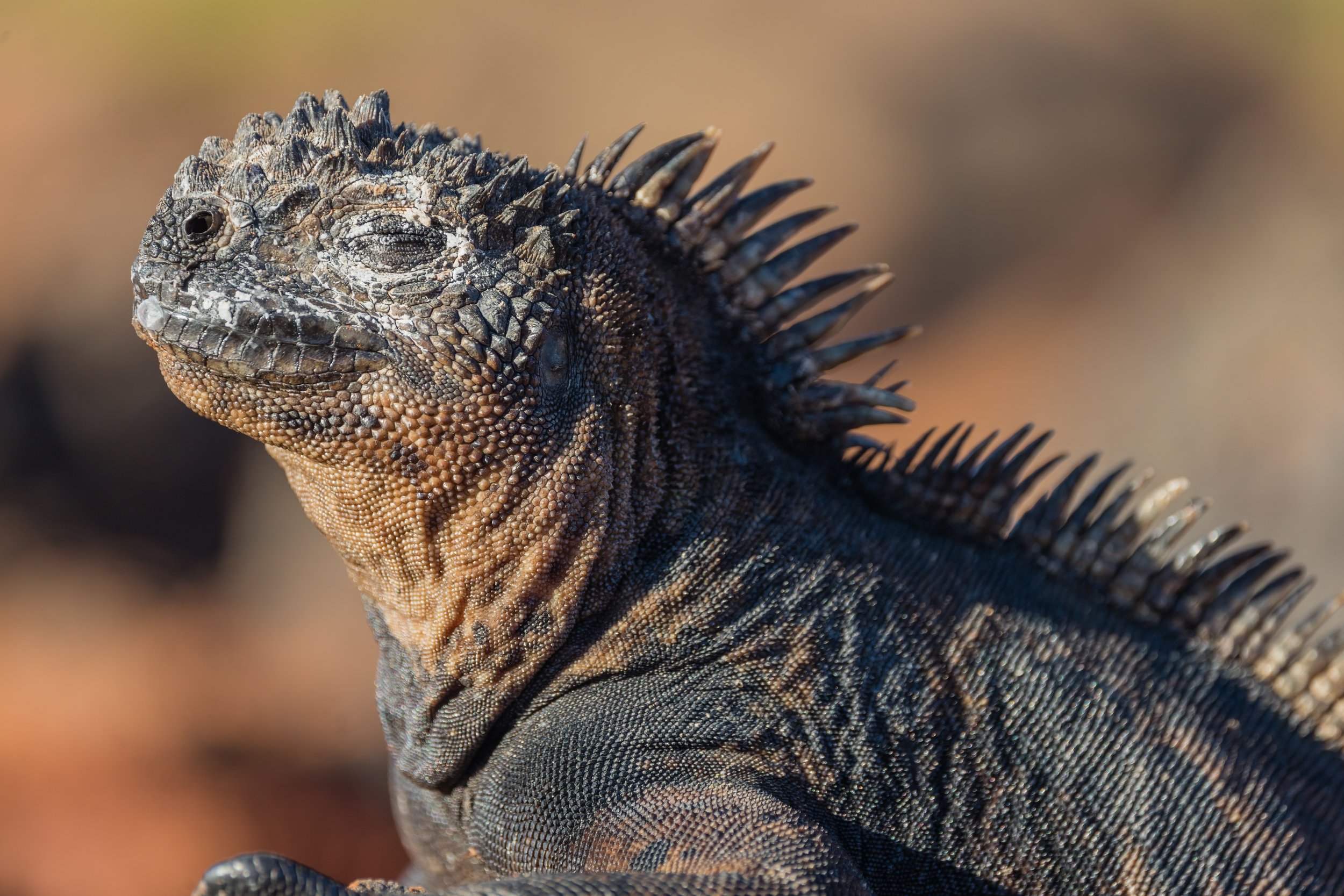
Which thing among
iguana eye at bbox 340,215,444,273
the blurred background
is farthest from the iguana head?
the blurred background

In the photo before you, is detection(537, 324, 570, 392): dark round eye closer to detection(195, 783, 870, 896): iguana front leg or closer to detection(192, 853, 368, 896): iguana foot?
detection(195, 783, 870, 896): iguana front leg

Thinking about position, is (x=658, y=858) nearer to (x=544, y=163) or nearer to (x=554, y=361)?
(x=554, y=361)

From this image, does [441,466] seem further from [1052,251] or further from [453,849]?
[1052,251]

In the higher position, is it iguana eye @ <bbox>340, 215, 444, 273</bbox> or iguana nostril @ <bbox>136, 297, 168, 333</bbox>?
iguana eye @ <bbox>340, 215, 444, 273</bbox>

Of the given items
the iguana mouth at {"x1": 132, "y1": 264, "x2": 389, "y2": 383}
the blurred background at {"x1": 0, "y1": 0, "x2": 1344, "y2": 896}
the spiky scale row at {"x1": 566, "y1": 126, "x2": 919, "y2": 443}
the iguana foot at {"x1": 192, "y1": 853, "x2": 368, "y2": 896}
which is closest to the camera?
the iguana foot at {"x1": 192, "y1": 853, "x2": 368, "y2": 896}

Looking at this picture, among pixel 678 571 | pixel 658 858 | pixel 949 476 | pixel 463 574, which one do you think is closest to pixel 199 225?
pixel 463 574

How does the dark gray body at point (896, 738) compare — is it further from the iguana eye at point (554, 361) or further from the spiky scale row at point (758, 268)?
the iguana eye at point (554, 361)

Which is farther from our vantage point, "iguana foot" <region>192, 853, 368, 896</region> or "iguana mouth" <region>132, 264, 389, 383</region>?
"iguana mouth" <region>132, 264, 389, 383</region>

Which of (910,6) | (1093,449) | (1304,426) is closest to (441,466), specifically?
(1304,426)

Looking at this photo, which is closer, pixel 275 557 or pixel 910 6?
pixel 275 557
